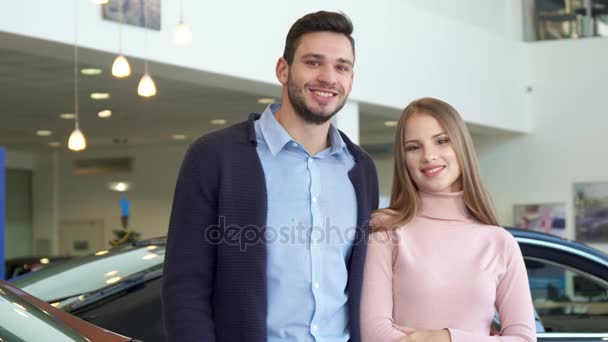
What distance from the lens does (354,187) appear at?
2781mm

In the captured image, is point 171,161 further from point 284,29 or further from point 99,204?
point 284,29

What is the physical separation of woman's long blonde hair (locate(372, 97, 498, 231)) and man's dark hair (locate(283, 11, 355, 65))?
31 centimetres

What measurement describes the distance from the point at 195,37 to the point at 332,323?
712cm

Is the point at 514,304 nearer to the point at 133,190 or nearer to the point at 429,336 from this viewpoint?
the point at 429,336

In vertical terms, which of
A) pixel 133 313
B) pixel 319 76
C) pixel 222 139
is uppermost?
pixel 319 76

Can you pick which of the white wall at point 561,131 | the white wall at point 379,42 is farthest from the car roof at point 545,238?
the white wall at point 561,131

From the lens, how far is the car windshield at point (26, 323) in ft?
8.42

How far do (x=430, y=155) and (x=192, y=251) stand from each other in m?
0.71

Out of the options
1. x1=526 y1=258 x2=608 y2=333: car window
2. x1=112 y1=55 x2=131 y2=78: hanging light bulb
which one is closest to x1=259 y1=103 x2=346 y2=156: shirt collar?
x1=526 y1=258 x2=608 y2=333: car window

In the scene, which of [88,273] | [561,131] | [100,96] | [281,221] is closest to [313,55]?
[281,221]

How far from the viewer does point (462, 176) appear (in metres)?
2.87

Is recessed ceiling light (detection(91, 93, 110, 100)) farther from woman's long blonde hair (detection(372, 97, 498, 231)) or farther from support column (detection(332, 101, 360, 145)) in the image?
woman's long blonde hair (detection(372, 97, 498, 231))

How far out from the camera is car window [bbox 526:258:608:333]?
432 cm

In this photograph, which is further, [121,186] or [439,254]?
[121,186]
